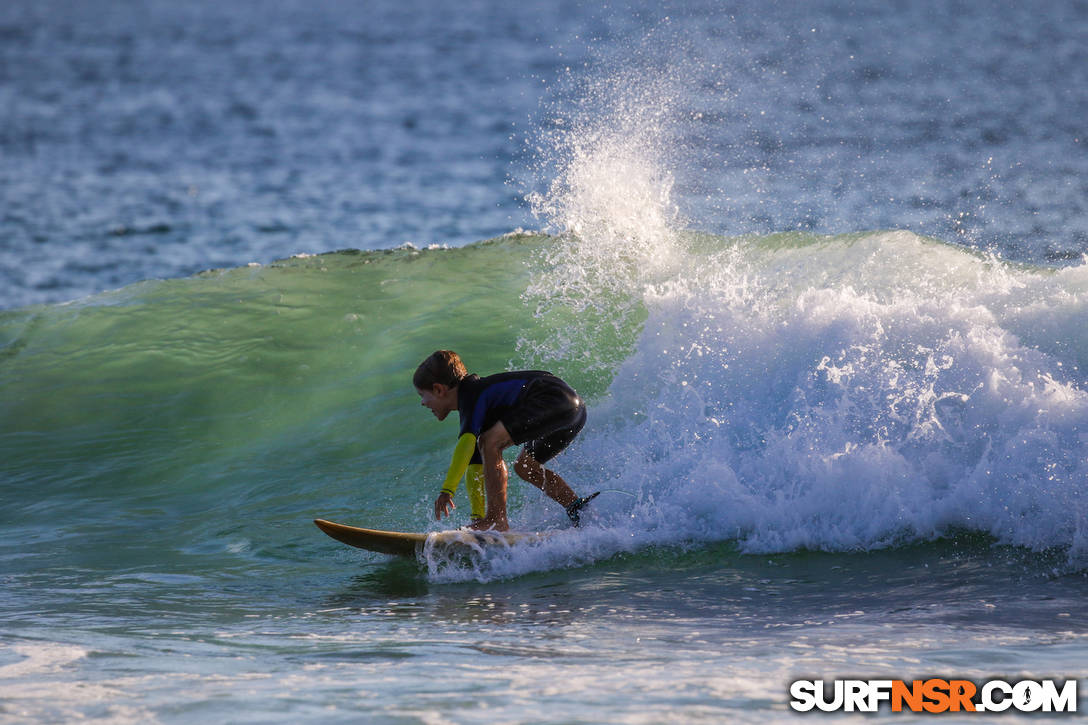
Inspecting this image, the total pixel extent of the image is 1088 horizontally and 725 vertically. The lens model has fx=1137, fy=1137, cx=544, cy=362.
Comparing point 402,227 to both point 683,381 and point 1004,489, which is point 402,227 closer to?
point 683,381

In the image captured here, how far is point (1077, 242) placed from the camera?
13.2 meters

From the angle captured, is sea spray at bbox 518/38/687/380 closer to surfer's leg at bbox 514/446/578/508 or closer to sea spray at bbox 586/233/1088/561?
sea spray at bbox 586/233/1088/561

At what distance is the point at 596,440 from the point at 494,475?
5.94 feet

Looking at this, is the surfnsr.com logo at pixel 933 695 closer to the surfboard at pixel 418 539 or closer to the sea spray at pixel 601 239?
the surfboard at pixel 418 539

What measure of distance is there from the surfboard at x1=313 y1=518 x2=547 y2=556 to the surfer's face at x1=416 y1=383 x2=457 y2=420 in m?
0.69

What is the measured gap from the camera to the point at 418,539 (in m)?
6.57

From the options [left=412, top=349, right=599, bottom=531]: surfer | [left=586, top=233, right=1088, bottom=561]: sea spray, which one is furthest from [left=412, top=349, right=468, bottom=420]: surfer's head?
[left=586, top=233, right=1088, bottom=561]: sea spray

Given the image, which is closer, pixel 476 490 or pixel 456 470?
pixel 456 470

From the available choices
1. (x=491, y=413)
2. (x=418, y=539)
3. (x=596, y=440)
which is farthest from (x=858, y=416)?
(x=418, y=539)

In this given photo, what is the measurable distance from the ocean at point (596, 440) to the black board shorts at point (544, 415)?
58cm

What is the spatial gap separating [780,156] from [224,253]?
9.14 m

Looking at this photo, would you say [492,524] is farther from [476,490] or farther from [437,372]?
[437,372]

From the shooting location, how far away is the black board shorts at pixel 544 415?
6.59 metres

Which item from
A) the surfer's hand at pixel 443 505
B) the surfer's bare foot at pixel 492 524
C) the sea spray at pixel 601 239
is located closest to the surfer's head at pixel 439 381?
the surfer's hand at pixel 443 505
